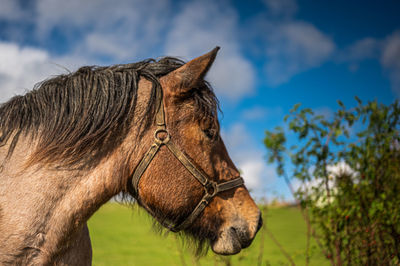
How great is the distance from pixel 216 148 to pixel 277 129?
8.44 feet

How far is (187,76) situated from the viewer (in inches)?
92.1

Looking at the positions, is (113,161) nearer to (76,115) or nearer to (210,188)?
(76,115)

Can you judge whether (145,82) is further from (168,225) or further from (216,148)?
(168,225)

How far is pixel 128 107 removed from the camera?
231 centimetres

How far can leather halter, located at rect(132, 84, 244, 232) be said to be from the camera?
2.26 meters

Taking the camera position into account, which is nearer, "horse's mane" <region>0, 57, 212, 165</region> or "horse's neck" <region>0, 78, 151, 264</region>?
"horse's neck" <region>0, 78, 151, 264</region>

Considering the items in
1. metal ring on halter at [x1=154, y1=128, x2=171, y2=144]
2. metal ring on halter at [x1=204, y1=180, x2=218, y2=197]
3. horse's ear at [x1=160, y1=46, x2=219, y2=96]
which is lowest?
metal ring on halter at [x1=204, y1=180, x2=218, y2=197]

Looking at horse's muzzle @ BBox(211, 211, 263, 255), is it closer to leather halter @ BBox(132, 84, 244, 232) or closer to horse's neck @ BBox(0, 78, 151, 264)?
leather halter @ BBox(132, 84, 244, 232)

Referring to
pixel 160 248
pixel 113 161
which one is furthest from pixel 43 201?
pixel 160 248

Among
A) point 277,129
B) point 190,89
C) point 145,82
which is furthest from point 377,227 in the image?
point 145,82

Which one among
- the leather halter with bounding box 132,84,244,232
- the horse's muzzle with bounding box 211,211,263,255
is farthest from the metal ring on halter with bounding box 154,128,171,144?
the horse's muzzle with bounding box 211,211,263,255

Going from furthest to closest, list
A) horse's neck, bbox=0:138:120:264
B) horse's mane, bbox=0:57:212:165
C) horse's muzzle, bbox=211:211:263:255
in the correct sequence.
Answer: horse's muzzle, bbox=211:211:263:255, horse's mane, bbox=0:57:212:165, horse's neck, bbox=0:138:120:264

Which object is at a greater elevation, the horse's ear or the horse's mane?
the horse's ear

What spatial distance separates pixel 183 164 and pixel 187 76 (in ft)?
2.26
